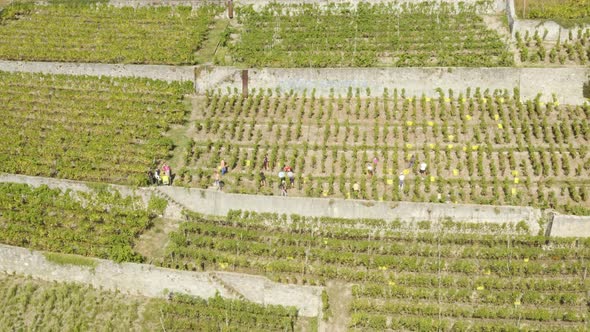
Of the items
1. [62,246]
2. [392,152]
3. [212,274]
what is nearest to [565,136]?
[392,152]

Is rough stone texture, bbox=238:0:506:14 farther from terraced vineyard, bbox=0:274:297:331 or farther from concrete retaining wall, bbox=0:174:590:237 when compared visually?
terraced vineyard, bbox=0:274:297:331

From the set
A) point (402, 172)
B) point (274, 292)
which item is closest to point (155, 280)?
point (274, 292)

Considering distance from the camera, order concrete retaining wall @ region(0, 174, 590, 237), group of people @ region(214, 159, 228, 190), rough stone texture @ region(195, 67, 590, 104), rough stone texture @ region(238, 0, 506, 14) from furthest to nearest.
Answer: rough stone texture @ region(238, 0, 506, 14), rough stone texture @ region(195, 67, 590, 104), group of people @ region(214, 159, 228, 190), concrete retaining wall @ region(0, 174, 590, 237)

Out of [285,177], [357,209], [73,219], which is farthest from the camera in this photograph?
[285,177]

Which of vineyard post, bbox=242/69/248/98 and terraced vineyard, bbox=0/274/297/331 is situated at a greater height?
vineyard post, bbox=242/69/248/98

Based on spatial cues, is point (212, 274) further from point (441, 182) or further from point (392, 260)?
point (441, 182)

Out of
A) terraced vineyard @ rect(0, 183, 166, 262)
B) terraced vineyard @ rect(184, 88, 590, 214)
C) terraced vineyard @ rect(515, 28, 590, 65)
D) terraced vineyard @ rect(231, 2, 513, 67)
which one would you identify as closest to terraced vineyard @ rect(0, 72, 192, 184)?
terraced vineyard @ rect(0, 183, 166, 262)

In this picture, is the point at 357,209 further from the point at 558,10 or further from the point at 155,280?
the point at 558,10
